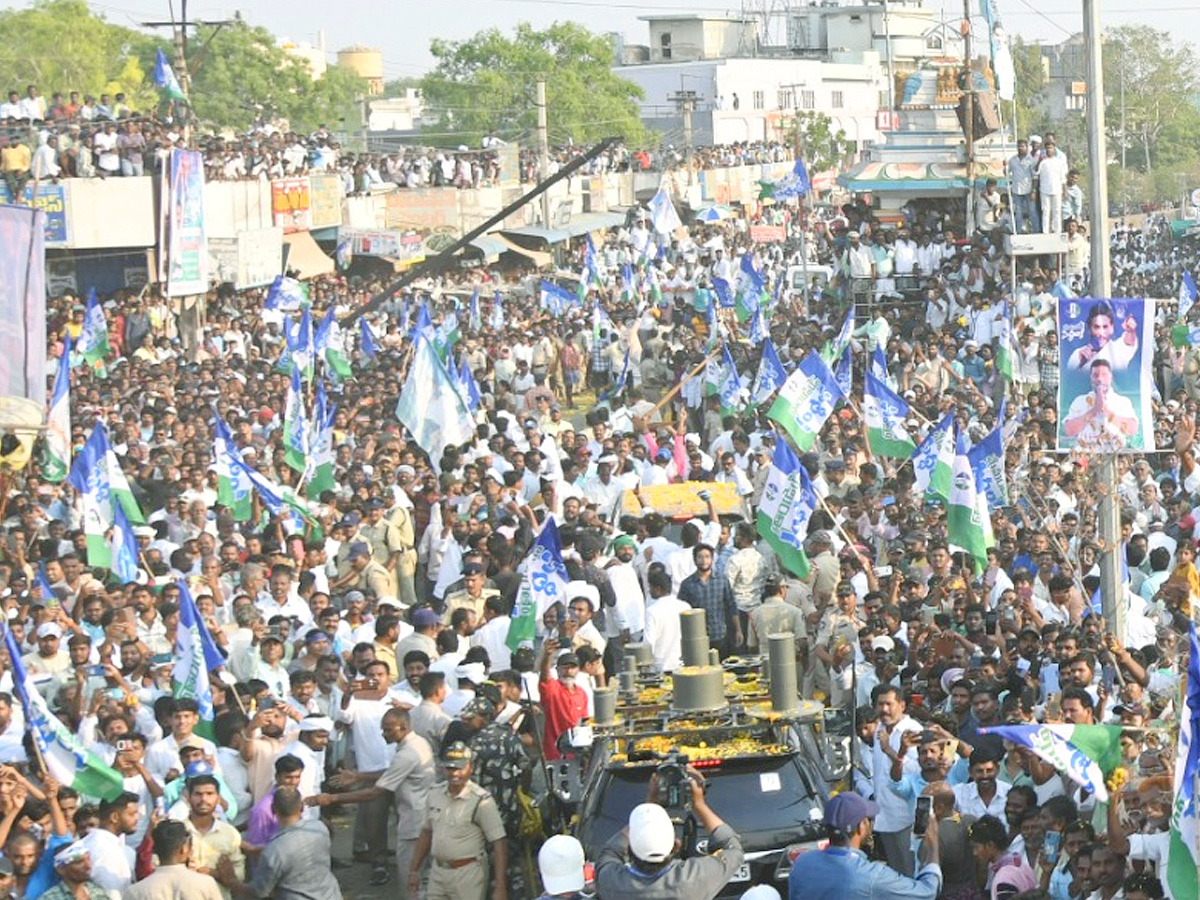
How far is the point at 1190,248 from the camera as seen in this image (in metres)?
52.1

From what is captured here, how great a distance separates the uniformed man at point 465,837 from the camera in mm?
10445

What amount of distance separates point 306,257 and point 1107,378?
3040 cm

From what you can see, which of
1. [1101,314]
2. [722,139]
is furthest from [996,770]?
[722,139]

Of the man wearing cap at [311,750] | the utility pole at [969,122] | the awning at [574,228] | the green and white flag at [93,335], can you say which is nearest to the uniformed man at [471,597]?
the man wearing cap at [311,750]

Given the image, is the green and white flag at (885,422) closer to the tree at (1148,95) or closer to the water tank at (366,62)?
the tree at (1148,95)

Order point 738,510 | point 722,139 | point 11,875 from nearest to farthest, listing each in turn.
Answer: point 11,875
point 738,510
point 722,139

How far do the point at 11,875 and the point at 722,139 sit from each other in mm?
97219

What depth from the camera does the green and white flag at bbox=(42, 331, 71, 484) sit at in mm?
18125

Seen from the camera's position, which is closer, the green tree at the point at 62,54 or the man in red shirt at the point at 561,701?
the man in red shirt at the point at 561,701

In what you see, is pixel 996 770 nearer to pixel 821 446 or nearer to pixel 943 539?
pixel 943 539

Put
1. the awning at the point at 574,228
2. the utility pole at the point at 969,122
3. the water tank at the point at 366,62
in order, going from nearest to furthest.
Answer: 1. the utility pole at the point at 969,122
2. the awning at the point at 574,228
3. the water tank at the point at 366,62

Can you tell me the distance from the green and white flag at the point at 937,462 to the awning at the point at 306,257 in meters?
25.2

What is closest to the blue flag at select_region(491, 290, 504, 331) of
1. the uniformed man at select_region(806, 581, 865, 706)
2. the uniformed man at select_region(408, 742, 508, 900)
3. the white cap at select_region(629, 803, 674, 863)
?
the uniformed man at select_region(806, 581, 865, 706)

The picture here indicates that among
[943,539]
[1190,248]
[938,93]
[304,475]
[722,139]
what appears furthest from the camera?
[722,139]
